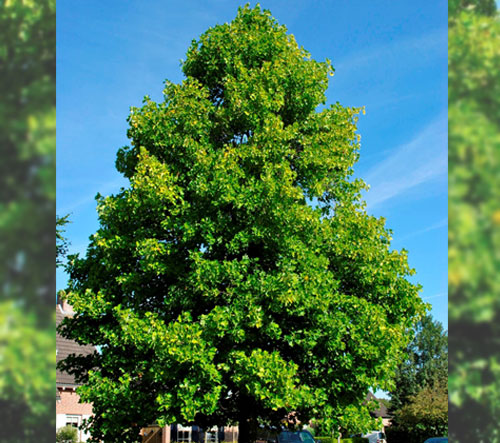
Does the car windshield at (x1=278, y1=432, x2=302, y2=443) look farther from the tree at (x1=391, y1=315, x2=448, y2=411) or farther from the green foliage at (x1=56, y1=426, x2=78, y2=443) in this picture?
the tree at (x1=391, y1=315, x2=448, y2=411)

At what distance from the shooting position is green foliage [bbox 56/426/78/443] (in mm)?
25781

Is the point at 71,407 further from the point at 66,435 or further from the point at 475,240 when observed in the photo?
the point at 475,240

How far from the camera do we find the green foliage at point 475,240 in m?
2.35

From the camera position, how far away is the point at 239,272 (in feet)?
39.7

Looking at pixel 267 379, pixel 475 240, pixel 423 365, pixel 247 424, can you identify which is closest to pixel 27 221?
pixel 475 240

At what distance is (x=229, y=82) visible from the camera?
545 inches

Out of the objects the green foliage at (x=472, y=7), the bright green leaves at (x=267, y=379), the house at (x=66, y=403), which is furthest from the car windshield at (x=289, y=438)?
the green foliage at (x=472, y=7)

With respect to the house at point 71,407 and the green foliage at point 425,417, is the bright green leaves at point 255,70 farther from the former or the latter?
the green foliage at point 425,417

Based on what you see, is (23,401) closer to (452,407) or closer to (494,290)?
(452,407)

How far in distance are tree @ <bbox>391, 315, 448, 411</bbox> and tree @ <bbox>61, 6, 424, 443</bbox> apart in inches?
1617

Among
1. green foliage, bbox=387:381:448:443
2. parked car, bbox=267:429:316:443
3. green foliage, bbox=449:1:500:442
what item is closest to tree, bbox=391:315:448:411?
green foliage, bbox=387:381:448:443

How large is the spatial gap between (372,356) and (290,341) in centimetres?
214

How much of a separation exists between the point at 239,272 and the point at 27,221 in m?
9.56

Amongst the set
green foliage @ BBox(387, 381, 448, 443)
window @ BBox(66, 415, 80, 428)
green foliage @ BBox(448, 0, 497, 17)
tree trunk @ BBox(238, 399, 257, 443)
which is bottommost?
green foliage @ BBox(387, 381, 448, 443)
